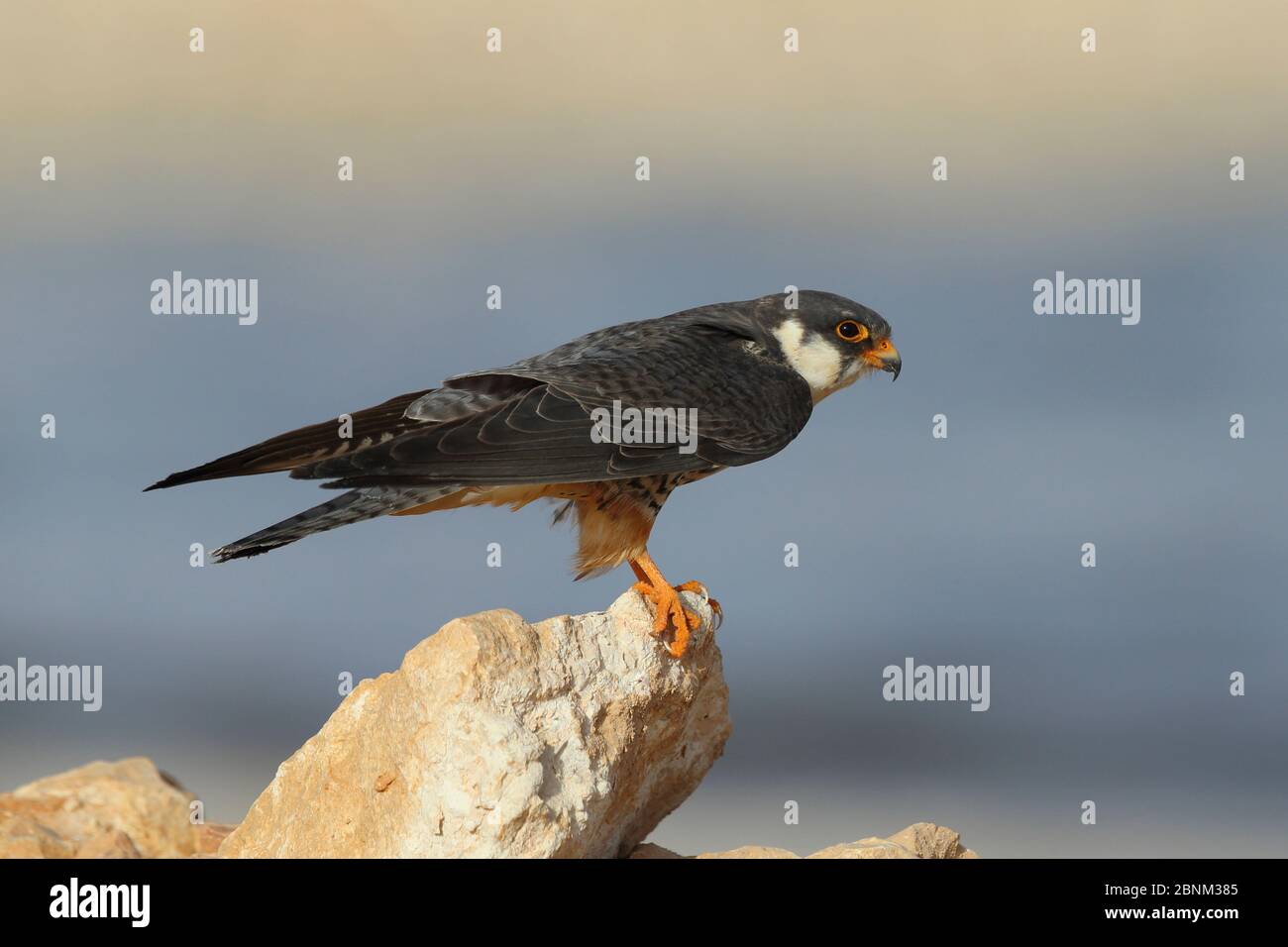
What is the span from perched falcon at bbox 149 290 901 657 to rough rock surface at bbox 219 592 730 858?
12.3 inches

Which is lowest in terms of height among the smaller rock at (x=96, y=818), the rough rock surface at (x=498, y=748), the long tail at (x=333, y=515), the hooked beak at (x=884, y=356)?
the smaller rock at (x=96, y=818)

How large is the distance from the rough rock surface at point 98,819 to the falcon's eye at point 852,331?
4559 millimetres

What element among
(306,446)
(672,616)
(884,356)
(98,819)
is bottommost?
(98,819)

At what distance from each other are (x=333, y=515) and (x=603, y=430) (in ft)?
4.33

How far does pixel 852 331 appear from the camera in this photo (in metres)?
7.71

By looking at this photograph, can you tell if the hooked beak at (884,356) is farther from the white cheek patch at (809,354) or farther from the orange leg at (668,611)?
the orange leg at (668,611)

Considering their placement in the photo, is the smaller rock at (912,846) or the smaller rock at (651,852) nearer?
the smaller rock at (912,846)

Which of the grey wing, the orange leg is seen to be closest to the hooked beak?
the grey wing

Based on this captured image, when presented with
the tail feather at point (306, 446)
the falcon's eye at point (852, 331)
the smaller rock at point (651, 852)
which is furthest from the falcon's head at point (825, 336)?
the smaller rock at point (651, 852)

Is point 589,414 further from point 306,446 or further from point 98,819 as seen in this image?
point 98,819

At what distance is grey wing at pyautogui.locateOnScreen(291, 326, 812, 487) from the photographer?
5816 millimetres

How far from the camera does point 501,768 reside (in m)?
4.95

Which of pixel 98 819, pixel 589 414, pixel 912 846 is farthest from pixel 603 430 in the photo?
pixel 98 819

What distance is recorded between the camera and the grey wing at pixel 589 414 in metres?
5.82
